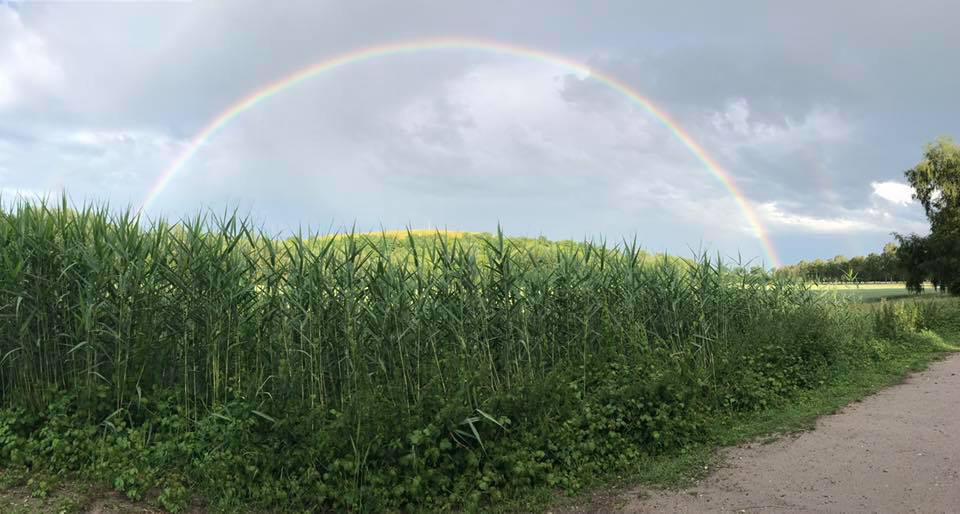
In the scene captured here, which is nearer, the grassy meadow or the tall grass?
the grassy meadow

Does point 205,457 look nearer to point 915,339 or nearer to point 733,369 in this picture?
point 733,369

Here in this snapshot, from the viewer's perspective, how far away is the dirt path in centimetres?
475

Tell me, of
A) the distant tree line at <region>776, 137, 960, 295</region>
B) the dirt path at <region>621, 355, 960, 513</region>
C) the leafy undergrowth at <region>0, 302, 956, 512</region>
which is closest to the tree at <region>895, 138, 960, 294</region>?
the distant tree line at <region>776, 137, 960, 295</region>

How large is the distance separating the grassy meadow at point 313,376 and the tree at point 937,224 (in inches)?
1196

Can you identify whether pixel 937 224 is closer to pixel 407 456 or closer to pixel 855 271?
pixel 855 271

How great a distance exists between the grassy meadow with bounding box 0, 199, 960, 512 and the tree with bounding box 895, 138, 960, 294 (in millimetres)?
30378

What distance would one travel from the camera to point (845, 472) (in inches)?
213

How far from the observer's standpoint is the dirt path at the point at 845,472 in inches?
187

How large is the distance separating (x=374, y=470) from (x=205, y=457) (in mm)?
1492

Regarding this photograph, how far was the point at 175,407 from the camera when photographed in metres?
5.75

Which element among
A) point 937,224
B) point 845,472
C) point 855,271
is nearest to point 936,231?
point 937,224

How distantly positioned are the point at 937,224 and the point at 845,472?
34.6 m

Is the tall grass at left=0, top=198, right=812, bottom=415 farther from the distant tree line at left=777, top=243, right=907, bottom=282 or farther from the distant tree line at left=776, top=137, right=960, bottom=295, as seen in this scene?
the distant tree line at left=776, top=137, right=960, bottom=295

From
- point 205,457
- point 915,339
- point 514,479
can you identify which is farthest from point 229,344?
point 915,339
